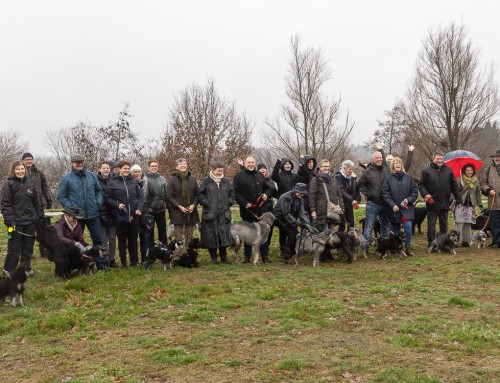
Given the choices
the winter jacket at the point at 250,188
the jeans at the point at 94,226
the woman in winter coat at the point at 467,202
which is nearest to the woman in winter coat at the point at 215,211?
the winter jacket at the point at 250,188

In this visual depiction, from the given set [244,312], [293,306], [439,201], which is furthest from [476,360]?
[439,201]

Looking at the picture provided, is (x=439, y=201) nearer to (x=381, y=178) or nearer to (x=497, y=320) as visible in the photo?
(x=381, y=178)

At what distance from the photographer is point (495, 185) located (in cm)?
1084

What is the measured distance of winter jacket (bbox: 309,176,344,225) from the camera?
9.51 metres

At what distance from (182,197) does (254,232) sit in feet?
5.08

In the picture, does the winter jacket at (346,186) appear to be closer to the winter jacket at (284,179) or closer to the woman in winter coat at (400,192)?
the woman in winter coat at (400,192)

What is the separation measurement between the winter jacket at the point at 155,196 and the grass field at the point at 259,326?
1470 millimetres

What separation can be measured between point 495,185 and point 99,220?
833 cm

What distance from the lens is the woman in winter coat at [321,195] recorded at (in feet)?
31.2

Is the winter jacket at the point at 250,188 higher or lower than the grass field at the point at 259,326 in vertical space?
higher

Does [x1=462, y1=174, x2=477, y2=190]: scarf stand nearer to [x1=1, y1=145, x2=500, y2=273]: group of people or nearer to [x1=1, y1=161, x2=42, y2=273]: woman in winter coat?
[x1=1, y1=145, x2=500, y2=273]: group of people

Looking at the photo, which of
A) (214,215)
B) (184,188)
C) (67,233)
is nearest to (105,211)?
(67,233)

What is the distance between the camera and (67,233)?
8.32 metres

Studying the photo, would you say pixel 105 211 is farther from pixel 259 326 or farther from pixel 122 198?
pixel 259 326
